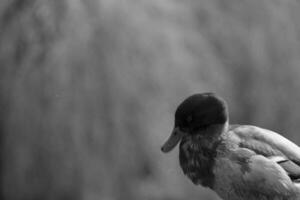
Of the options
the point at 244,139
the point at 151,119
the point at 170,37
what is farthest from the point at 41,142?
the point at 244,139

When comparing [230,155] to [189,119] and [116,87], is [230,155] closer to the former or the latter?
[189,119]

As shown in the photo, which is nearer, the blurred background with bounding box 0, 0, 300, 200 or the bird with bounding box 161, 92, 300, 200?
the bird with bounding box 161, 92, 300, 200

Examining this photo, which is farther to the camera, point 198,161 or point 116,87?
point 116,87

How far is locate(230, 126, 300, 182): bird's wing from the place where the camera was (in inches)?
57.9

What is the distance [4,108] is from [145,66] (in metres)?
0.40

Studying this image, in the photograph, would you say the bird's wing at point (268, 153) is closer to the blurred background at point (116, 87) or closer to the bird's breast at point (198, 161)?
the bird's breast at point (198, 161)

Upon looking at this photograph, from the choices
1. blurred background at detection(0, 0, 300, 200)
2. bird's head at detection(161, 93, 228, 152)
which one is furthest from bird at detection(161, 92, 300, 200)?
blurred background at detection(0, 0, 300, 200)

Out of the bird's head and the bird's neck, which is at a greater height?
the bird's head

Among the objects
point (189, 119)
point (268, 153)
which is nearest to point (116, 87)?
point (189, 119)

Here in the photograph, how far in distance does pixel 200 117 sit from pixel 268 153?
164mm

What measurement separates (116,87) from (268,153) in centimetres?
58

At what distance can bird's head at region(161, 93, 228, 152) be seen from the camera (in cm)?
152

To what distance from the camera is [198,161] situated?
1.55 meters

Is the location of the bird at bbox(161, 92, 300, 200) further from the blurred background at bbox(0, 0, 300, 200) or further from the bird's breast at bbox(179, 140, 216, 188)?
the blurred background at bbox(0, 0, 300, 200)
